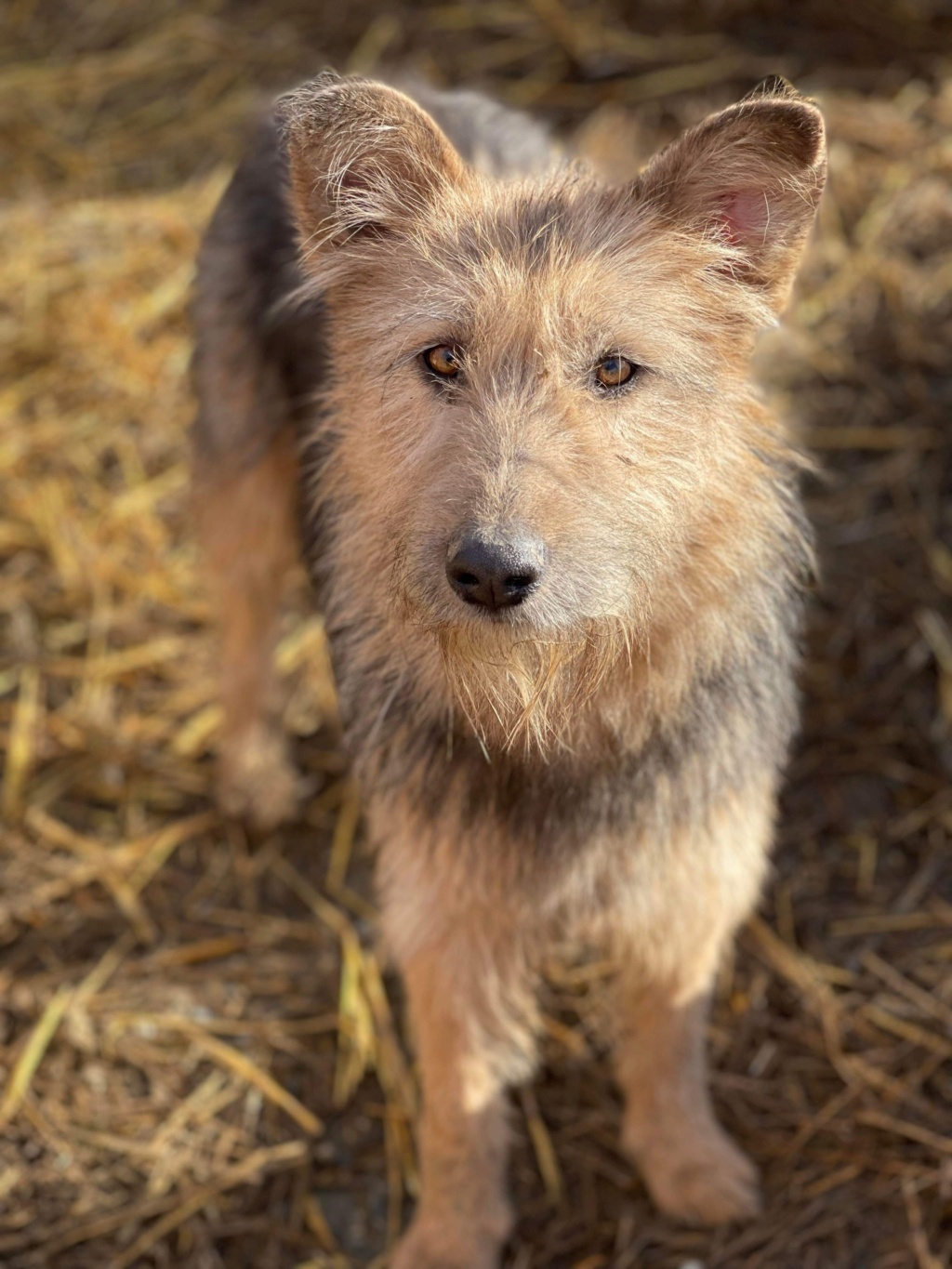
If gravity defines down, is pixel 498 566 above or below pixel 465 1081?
above

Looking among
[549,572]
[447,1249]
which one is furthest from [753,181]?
[447,1249]

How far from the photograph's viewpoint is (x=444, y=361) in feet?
7.53

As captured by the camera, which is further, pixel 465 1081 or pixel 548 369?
pixel 465 1081

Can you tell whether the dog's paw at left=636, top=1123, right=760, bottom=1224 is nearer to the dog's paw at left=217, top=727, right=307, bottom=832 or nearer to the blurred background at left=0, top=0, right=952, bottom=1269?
the blurred background at left=0, top=0, right=952, bottom=1269

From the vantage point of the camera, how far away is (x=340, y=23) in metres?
6.11

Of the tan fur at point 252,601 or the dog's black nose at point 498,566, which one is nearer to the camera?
the dog's black nose at point 498,566

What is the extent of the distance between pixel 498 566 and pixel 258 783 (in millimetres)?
2137

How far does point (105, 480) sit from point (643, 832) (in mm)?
2917

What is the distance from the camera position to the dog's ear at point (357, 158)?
231cm

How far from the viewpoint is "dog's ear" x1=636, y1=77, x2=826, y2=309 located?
217 centimetres

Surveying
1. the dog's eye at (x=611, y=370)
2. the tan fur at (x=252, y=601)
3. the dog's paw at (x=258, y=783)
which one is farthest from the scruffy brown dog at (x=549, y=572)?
the dog's paw at (x=258, y=783)

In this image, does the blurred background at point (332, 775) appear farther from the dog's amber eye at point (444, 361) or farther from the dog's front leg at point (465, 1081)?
the dog's amber eye at point (444, 361)

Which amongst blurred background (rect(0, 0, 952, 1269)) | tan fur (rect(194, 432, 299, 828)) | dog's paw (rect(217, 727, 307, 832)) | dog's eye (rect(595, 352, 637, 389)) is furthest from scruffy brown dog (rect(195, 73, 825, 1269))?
dog's paw (rect(217, 727, 307, 832))

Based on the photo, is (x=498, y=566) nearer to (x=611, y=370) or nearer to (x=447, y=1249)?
(x=611, y=370)
